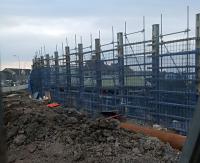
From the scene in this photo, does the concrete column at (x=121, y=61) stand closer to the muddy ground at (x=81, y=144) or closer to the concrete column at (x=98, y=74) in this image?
the concrete column at (x=98, y=74)

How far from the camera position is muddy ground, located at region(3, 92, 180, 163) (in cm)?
578

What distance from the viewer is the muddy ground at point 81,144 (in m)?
5.78

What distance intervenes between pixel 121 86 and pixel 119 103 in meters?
0.54

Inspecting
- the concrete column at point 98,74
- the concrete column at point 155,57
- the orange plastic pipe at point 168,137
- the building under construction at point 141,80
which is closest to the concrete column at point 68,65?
the building under construction at point 141,80

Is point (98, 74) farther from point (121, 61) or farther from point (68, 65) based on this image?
point (68, 65)

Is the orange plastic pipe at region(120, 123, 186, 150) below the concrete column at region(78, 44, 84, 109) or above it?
below

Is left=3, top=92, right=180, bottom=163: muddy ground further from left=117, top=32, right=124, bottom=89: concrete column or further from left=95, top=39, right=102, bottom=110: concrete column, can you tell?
left=95, top=39, right=102, bottom=110: concrete column

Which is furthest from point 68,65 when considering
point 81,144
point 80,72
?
point 81,144

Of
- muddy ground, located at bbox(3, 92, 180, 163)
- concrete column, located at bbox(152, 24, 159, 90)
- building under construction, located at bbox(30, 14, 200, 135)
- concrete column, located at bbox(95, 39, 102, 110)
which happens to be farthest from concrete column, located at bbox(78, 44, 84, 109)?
muddy ground, located at bbox(3, 92, 180, 163)

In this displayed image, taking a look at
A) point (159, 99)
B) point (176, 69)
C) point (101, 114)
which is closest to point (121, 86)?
point (101, 114)

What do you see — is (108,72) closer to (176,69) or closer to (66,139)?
(176,69)

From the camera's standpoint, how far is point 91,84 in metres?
12.6

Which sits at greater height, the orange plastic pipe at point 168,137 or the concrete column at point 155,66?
the concrete column at point 155,66

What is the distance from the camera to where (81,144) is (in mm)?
6375
